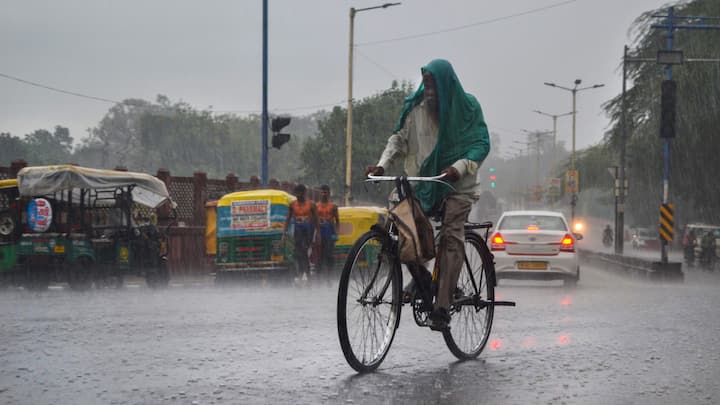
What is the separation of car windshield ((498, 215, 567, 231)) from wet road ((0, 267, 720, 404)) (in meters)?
7.57

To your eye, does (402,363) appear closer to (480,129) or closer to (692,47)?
(480,129)

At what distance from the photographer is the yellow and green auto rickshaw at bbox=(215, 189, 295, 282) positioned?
61.2ft

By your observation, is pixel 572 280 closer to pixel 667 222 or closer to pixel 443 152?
pixel 667 222

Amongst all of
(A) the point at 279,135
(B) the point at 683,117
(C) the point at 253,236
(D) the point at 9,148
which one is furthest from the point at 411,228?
(D) the point at 9,148

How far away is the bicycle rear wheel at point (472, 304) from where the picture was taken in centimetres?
657

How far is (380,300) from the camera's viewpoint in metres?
5.98

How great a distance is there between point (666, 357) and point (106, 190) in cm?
1431

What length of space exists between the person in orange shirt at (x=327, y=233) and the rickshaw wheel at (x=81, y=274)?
4.10 metres

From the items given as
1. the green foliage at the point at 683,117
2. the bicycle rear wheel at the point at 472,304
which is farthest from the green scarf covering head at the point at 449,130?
the green foliage at the point at 683,117

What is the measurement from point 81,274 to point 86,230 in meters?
1.15

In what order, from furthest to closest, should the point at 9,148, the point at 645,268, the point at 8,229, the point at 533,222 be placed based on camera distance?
the point at 9,148 → the point at 645,268 → the point at 533,222 → the point at 8,229

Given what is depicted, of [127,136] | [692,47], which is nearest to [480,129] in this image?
[692,47]

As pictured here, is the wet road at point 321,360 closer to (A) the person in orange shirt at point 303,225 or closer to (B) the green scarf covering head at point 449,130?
(B) the green scarf covering head at point 449,130

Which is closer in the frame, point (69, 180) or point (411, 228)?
point (411, 228)
